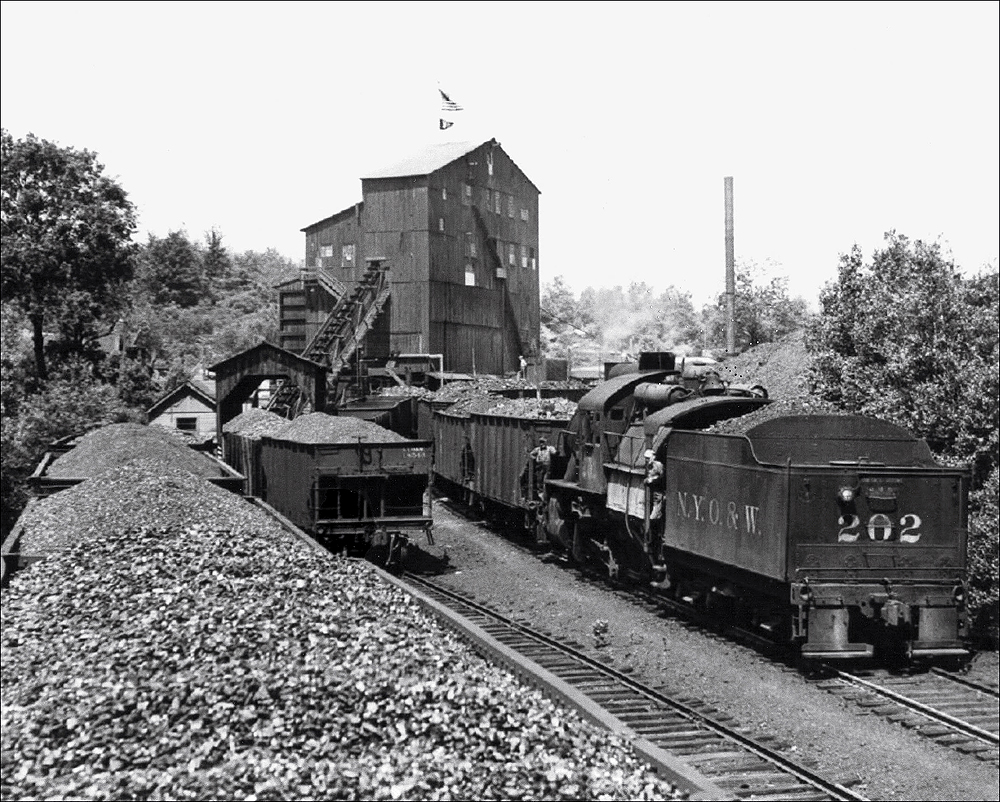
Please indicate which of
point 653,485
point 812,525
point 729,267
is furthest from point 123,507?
point 729,267

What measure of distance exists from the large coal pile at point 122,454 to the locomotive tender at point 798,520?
27.9 feet

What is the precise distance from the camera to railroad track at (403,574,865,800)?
309 inches

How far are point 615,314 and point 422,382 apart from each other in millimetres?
59375

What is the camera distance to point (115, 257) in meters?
35.5

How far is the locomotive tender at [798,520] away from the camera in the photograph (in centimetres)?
1087

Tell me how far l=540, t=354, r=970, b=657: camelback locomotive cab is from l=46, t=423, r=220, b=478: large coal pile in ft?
29.1

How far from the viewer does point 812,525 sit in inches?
428

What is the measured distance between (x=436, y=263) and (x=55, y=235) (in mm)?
14397

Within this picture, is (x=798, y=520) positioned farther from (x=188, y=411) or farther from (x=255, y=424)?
(x=188, y=411)

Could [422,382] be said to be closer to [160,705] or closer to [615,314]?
[160,705]

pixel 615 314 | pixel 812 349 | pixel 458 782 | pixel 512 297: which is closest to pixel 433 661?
pixel 458 782

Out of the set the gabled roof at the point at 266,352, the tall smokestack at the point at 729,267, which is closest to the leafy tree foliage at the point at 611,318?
the gabled roof at the point at 266,352

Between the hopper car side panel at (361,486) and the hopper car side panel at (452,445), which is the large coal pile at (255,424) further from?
the hopper car side panel at (361,486)

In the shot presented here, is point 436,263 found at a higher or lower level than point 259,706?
higher
